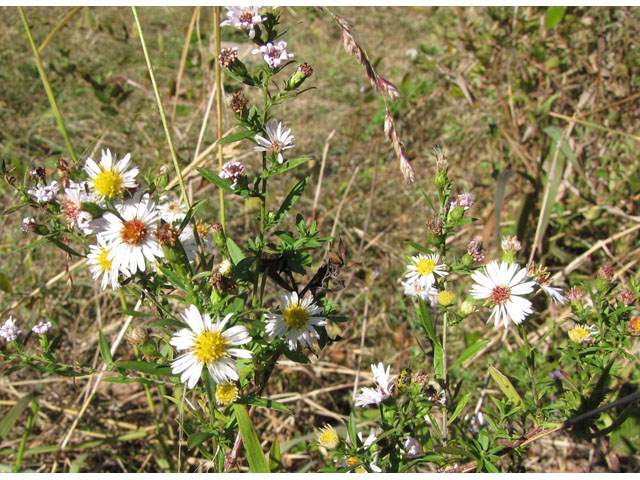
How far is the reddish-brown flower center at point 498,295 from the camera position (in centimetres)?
104

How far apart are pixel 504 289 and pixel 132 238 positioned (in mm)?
747

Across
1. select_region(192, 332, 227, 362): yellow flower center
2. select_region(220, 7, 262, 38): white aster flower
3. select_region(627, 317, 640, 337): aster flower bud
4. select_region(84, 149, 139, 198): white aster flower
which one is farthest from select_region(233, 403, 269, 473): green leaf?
select_region(627, 317, 640, 337): aster flower bud

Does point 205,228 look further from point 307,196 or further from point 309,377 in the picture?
point 307,196

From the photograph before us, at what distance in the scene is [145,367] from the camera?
0.90 m

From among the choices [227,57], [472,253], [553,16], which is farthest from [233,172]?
[553,16]

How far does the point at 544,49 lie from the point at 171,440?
Result: 2.46 m

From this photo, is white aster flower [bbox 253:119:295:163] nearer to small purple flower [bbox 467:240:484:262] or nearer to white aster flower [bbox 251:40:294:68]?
white aster flower [bbox 251:40:294:68]

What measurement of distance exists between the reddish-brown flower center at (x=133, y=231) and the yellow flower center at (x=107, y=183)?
0.08 metres

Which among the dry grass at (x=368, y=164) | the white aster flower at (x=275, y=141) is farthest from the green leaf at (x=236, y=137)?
the dry grass at (x=368, y=164)

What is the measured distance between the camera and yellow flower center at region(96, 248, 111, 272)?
0.97 metres

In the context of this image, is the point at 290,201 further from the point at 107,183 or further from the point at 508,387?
the point at 508,387

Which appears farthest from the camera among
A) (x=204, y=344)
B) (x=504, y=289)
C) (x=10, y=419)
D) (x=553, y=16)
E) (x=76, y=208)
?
(x=553, y=16)

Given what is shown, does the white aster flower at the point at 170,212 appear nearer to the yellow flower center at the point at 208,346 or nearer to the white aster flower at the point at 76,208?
the white aster flower at the point at 76,208

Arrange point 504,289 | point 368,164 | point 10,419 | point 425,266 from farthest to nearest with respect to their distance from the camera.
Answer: point 368,164, point 10,419, point 425,266, point 504,289
